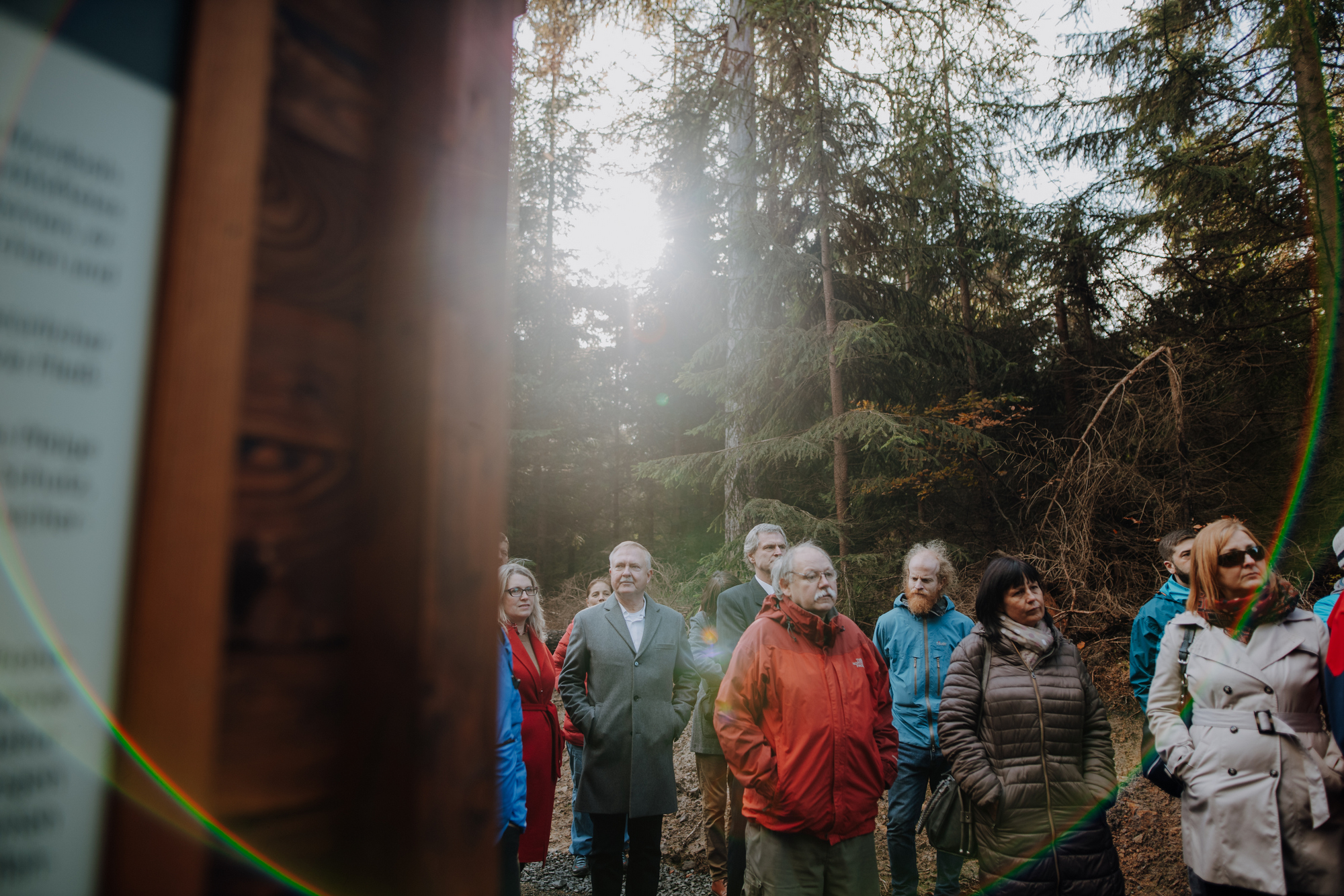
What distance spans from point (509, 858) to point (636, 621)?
1467 mm

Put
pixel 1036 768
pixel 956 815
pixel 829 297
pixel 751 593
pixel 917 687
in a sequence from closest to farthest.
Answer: pixel 1036 768, pixel 956 815, pixel 917 687, pixel 751 593, pixel 829 297

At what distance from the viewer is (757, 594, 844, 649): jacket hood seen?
3.04 metres

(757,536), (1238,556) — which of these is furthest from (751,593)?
(1238,556)

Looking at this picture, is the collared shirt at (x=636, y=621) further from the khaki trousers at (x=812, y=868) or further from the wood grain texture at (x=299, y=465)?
the wood grain texture at (x=299, y=465)

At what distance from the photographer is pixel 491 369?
0.94 meters

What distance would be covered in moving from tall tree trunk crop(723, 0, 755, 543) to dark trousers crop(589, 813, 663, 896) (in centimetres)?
491

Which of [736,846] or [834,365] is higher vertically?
[834,365]

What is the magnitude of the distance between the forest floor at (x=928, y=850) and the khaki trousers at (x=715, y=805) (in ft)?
0.87

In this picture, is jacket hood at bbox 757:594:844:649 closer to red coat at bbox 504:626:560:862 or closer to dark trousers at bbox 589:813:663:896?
red coat at bbox 504:626:560:862

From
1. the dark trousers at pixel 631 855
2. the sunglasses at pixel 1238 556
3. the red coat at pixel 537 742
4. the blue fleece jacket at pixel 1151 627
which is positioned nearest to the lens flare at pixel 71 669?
the red coat at pixel 537 742

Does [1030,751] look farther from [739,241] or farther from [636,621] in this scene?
[739,241]

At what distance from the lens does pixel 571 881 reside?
4.75m

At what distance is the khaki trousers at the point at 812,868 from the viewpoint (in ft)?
9.24

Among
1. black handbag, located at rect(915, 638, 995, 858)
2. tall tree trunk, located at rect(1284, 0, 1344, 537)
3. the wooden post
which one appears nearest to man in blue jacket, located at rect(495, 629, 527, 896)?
black handbag, located at rect(915, 638, 995, 858)
